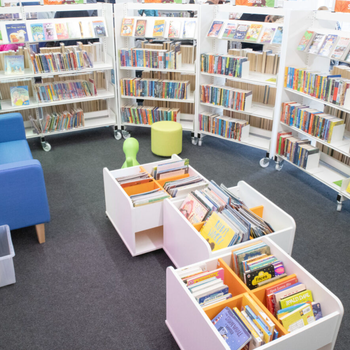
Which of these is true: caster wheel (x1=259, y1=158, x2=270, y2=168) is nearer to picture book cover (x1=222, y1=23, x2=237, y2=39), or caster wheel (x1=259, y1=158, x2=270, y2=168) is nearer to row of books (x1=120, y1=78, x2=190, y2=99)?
row of books (x1=120, y1=78, x2=190, y2=99)

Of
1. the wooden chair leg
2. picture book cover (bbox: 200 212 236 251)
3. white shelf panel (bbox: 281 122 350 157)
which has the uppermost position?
white shelf panel (bbox: 281 122 350 157)

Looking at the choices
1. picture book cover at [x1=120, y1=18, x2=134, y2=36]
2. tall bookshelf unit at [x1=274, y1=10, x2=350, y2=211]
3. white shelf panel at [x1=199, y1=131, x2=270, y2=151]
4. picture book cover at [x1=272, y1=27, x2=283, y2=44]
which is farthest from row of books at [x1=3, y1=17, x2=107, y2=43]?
tall bookshelf unit at [x1=274, y1=10, x2=350, y2=211]

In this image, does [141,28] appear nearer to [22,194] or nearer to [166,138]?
[166,138]

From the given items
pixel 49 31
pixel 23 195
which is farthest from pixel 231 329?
pixel 49 31

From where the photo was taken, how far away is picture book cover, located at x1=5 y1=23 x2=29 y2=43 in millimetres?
4921

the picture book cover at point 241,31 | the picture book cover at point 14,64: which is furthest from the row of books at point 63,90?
the picture book cover at point 241,31

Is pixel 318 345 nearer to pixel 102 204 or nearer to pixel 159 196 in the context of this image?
pixel 159 196

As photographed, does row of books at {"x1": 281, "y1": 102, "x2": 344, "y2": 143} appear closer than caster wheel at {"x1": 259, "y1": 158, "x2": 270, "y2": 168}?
Yes

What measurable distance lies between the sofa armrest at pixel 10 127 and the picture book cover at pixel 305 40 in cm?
327

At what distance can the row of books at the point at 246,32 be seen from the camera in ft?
15.2

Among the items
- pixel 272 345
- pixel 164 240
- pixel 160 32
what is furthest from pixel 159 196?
→ pixel 160 32

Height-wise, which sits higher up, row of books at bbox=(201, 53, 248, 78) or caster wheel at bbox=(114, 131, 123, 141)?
row of books at bbox=(201, 53, 248, 78)

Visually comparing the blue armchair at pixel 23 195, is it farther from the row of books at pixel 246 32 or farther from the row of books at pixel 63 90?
the row of books at pixel 246 32

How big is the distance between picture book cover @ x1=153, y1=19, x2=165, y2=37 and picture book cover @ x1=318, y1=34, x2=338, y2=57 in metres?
2.15
